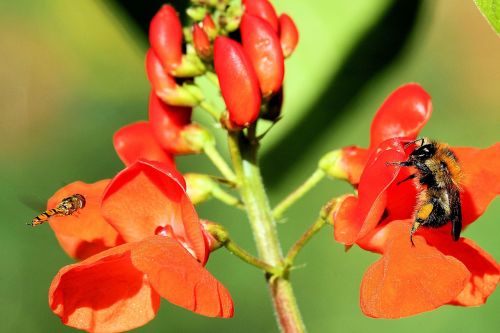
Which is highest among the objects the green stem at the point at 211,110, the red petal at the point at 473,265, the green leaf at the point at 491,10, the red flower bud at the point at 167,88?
the green leaf at the point at 491,10

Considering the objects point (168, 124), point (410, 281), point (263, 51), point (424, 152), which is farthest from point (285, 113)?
point (410, 281)

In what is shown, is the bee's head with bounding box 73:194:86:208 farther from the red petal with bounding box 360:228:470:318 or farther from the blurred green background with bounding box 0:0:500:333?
the blurred green background with bounding box 0:0:500:333

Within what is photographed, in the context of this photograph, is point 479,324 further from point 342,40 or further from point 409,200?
point 409,200

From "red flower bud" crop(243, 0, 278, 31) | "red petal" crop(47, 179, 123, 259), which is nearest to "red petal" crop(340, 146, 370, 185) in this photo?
"red flower bud" crop(243, 0, 278, 31)

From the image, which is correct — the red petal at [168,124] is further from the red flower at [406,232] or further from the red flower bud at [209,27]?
the red flower at [406,232]

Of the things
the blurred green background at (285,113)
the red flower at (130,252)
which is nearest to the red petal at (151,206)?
the red flower at (130,252)

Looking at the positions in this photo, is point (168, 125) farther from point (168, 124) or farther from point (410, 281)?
point (410, 281)
